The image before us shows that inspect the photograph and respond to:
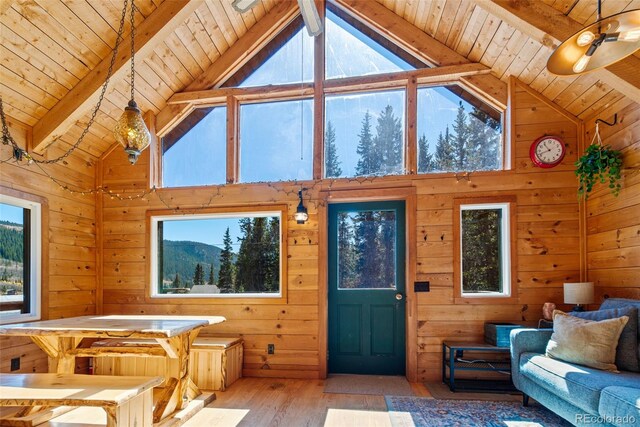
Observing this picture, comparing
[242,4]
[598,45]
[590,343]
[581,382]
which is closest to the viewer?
A: [598,45]

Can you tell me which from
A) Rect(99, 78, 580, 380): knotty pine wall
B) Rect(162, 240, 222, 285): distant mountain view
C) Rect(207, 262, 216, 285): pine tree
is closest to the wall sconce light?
Rect(99, 78, 580, 380): knotty pine wall

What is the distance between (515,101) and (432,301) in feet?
7.42

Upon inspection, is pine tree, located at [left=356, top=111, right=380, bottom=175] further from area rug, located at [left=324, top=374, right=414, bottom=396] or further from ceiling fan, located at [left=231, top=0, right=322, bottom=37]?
area rug, located at [left=324, top=374, right=414, bottom=396]

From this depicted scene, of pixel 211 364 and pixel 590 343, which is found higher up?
pixel 590 343

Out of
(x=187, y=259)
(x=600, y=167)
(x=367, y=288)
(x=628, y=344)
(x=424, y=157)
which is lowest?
(x=628, y=344)

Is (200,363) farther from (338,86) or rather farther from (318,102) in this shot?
(338,86)

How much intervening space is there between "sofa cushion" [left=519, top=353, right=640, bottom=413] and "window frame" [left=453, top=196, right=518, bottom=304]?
919 mm

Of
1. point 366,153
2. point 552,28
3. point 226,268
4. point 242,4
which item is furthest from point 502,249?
point 242,4

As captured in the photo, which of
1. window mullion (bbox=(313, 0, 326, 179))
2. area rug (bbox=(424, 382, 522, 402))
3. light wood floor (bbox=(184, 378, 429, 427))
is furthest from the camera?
window mullion (bbox=(313, 0, 326, 179))

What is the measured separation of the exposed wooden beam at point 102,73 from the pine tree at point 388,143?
2.19 m

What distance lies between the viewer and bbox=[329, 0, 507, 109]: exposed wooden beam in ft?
12.3

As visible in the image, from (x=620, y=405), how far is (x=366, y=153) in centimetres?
292

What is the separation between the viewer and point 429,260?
12.1 ft

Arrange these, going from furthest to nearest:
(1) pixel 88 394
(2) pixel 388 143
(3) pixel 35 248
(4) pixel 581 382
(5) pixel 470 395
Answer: (2) pixel 388 143, (3) pixel 35 248, (5) pixel 470 395, (4) pixel 581 382, (1) pixel 88 394
